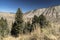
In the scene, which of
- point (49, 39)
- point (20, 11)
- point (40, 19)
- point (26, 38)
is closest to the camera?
point (49, 39)

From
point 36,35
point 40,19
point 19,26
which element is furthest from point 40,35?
point 19,26

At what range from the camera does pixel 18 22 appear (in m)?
31.8

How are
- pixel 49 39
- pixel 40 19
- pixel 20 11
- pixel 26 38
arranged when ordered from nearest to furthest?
pixel 49 39 < pixel 26 38 < pixel 40 19 < pixel 20 11

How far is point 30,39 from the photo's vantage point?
9875 millimetres

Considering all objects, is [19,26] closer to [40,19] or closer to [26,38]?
[40,19]

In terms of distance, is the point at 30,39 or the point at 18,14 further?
the point at 18,14

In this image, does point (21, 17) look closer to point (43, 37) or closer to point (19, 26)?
point (19, 26)

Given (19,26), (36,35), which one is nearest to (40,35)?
(36,35)

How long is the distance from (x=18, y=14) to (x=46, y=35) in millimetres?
21954

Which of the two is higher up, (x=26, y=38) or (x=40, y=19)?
(x=40, y=19)

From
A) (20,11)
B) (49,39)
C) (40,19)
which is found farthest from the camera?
(20,11)

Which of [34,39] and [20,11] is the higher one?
[20,11]

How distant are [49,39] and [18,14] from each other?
73.1ft

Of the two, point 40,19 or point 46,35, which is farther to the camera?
point 40,19
